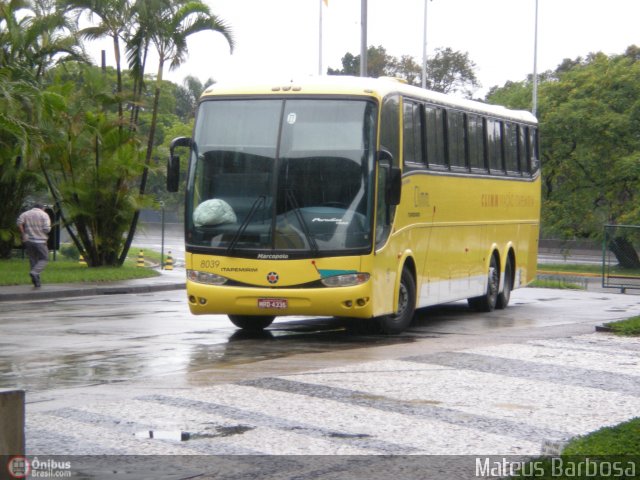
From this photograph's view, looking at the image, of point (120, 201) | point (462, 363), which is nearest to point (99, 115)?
point (120, 201)

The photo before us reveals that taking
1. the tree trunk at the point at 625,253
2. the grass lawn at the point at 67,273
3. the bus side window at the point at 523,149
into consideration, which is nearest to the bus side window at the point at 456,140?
the bus side window at the point at 523,149

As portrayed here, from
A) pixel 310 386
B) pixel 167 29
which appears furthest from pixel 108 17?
pixel 310 386

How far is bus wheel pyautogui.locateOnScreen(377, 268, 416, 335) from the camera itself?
54.6 ft

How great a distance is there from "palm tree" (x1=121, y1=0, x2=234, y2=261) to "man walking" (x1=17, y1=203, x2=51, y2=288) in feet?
17.2

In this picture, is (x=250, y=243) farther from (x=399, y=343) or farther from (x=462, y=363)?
(x=462, y=363)

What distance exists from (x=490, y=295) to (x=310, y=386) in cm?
1188

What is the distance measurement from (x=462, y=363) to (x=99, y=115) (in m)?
20.1

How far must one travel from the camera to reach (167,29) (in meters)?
30.9

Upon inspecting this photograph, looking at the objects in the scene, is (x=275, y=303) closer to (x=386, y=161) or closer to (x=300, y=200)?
(x=300, y=200)

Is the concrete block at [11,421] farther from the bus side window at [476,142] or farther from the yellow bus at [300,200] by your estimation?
the bus side window at [476,142]

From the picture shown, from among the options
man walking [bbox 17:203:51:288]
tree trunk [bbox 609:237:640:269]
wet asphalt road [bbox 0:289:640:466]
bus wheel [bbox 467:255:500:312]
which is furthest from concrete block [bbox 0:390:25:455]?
tree trunk [bbox 609:237:640:269]

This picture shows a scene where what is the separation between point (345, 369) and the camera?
38.1ft

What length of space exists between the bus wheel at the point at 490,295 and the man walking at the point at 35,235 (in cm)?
955

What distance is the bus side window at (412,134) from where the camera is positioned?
55.2 ft
